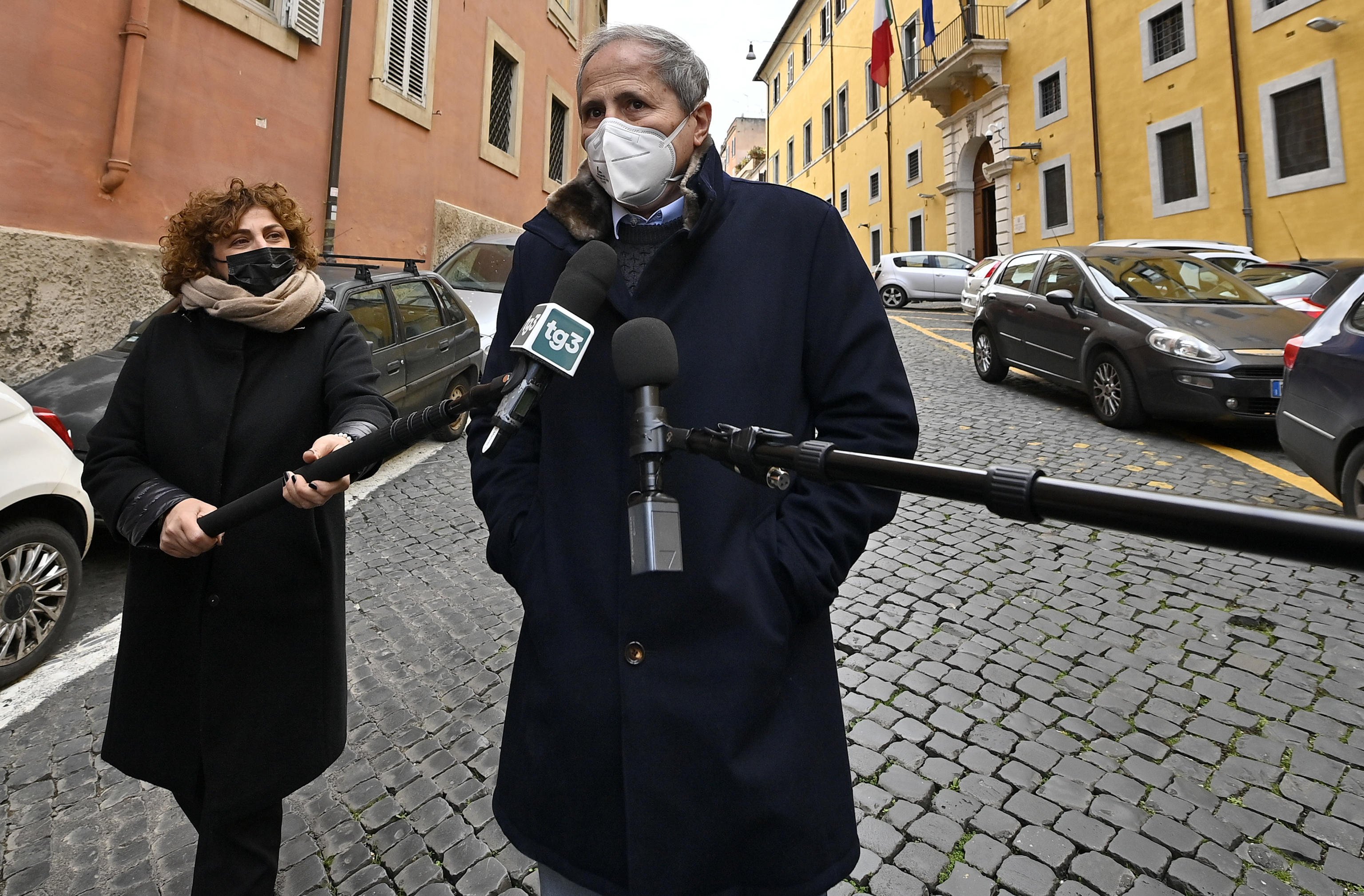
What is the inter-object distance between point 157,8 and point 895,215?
25506 mm

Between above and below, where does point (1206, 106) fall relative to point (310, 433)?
above

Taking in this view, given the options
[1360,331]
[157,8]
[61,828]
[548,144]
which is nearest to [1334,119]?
[1360,331]

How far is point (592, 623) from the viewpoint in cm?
135

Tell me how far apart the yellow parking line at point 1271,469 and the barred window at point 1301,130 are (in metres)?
10.3

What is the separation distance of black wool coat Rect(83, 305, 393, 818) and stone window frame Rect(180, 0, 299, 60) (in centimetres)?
872

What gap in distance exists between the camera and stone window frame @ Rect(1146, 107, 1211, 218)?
15.7 m

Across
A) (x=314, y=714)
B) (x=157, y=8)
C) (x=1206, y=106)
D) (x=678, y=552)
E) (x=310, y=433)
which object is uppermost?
(x=1206, y=106)

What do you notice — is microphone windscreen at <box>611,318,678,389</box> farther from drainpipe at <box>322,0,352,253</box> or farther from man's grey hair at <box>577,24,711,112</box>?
drainpipe at <box>322,0,352,253</box>

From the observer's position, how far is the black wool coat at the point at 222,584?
1.94m

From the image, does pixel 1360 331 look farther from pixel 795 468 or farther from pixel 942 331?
pixel 942 331

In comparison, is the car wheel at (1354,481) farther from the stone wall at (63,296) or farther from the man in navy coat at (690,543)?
the stone wall at (63,296)

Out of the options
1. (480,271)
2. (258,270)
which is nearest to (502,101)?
(480,271)

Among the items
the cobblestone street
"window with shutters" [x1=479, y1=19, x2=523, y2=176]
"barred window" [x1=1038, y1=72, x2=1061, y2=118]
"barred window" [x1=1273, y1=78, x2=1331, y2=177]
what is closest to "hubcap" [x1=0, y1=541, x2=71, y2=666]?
the cobblestone street

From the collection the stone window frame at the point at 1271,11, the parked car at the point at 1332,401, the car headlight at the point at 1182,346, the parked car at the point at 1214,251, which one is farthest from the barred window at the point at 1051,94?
the parked car at the point at 1332,401
